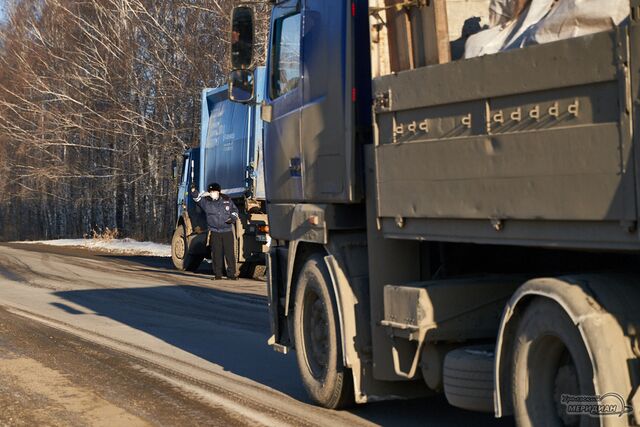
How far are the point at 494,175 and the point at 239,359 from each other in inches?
198

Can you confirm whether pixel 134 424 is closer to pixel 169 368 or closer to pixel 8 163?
pixel 169 368

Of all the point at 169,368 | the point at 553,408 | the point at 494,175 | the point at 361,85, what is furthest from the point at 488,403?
the point at 169,368

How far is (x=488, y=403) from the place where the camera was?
521 cm

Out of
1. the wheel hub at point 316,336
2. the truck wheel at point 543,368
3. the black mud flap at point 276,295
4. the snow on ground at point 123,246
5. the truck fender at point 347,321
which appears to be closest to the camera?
the truck wheel at point 543,368

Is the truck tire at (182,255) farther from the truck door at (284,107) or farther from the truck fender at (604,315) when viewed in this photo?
the truck fender at (604,315)

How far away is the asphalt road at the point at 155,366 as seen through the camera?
6.82 metres

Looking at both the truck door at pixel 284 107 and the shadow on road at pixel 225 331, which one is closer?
the shadow on road at pixel 225 331

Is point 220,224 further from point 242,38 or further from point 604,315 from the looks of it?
point 604,315

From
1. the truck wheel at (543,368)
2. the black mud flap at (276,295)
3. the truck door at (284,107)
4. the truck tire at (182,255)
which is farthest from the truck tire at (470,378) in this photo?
the truck tire at (182,255)

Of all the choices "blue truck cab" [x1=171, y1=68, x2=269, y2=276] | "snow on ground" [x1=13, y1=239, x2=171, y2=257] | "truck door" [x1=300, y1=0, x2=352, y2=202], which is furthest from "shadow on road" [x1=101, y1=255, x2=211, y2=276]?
"truck door" [x1=300, y1=0, x2=352, y2=202]

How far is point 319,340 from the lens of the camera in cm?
714

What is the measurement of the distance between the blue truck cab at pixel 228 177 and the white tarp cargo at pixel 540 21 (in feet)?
37.0

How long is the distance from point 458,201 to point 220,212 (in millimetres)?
13654

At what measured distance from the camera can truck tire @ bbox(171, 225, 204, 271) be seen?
22.3 metres
